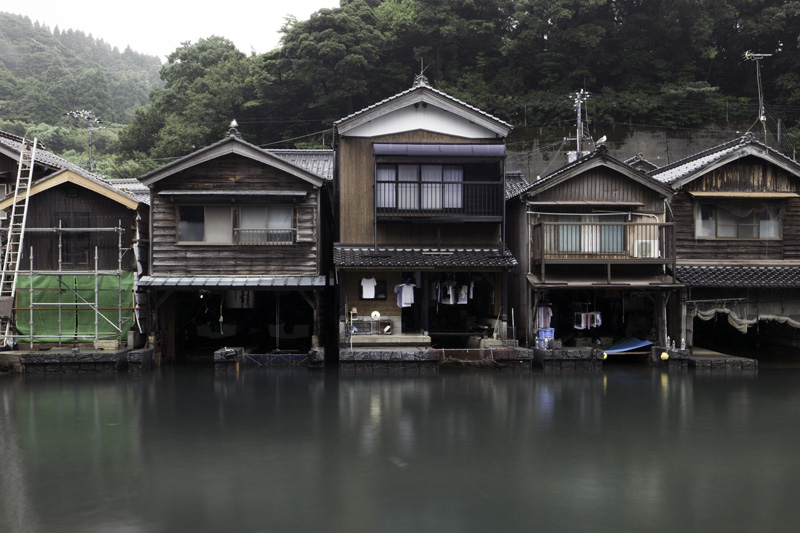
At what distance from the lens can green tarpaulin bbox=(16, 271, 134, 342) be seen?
18828 millimetres

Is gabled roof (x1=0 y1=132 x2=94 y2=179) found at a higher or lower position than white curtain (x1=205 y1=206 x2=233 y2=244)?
higher

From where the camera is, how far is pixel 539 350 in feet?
61.1

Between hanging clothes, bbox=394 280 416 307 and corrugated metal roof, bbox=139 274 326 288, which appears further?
hanging clothes, bbox=394 280 416 307

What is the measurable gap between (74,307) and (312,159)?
398 inches

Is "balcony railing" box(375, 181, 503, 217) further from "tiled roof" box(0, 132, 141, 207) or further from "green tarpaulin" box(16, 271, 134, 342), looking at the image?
"green tarpaulin" box(16, 271, 134, 342)

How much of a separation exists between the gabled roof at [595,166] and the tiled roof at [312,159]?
8047 millimetres

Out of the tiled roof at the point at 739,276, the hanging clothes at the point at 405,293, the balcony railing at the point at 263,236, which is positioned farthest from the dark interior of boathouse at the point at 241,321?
the tiled roof at the point at 739,276

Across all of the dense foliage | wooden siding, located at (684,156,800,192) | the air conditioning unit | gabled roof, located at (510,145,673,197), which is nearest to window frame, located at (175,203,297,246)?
gabled roof, located at (510,145,673,197)

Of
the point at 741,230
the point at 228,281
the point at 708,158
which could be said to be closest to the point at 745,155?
the point at 708,158

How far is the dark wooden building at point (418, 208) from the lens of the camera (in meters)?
19.4

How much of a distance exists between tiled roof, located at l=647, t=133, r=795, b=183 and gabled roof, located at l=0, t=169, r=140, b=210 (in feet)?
A: 56.9

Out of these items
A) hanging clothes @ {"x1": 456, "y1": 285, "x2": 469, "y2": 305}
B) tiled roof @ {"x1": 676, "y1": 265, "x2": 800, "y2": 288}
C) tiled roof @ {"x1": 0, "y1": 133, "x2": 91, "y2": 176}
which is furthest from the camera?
tiled roof @ {"x1": 0, "y1": 133, "x2": 91, "y2": 176}

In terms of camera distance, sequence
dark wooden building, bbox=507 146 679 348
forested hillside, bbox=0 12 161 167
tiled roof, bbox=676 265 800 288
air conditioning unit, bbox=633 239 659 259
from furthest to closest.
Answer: forested hillside, bbox=0 12 161 167
air conditioning unit, bbox=633 239 659 259
dark wooden building, bbox=507 146 679 348
tiled roof, bbox=676 265 800 288

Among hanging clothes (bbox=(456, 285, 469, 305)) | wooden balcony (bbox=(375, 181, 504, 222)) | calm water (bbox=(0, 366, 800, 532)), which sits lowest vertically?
calm water (bbox=(0, 366, 800, 532))
